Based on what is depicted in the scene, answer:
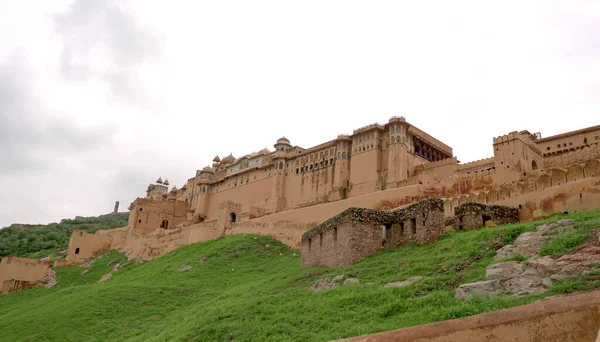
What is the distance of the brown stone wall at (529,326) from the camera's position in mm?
5137

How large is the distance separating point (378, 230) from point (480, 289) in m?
9.03

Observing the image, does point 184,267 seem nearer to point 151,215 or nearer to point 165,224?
point 151,215

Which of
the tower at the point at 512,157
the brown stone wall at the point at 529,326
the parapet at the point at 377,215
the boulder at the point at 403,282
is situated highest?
the tower at the point at 512,157

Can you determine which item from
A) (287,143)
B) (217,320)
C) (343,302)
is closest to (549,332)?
(343,302)

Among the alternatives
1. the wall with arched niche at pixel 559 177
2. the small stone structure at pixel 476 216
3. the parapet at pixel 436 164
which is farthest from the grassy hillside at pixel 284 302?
the parapet at pixel 436 164

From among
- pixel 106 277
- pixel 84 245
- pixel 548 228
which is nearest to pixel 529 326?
pixel 548 228

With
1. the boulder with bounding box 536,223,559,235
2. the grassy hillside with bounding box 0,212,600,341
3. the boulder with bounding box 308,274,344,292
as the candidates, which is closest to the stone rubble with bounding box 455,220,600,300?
the grassy hillside with bounding box 0,212,600,341

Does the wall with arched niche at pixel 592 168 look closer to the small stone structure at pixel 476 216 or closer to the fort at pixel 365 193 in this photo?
the fort at pixel 365 193

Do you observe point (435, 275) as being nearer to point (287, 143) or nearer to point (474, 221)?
point (474, 221)

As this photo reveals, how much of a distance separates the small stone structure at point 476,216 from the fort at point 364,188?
45 millimetres

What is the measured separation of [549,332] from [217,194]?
6691 centimetres

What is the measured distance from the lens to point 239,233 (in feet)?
151

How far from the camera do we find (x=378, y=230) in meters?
20.8

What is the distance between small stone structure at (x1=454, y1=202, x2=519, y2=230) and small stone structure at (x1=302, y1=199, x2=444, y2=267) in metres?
1.27
